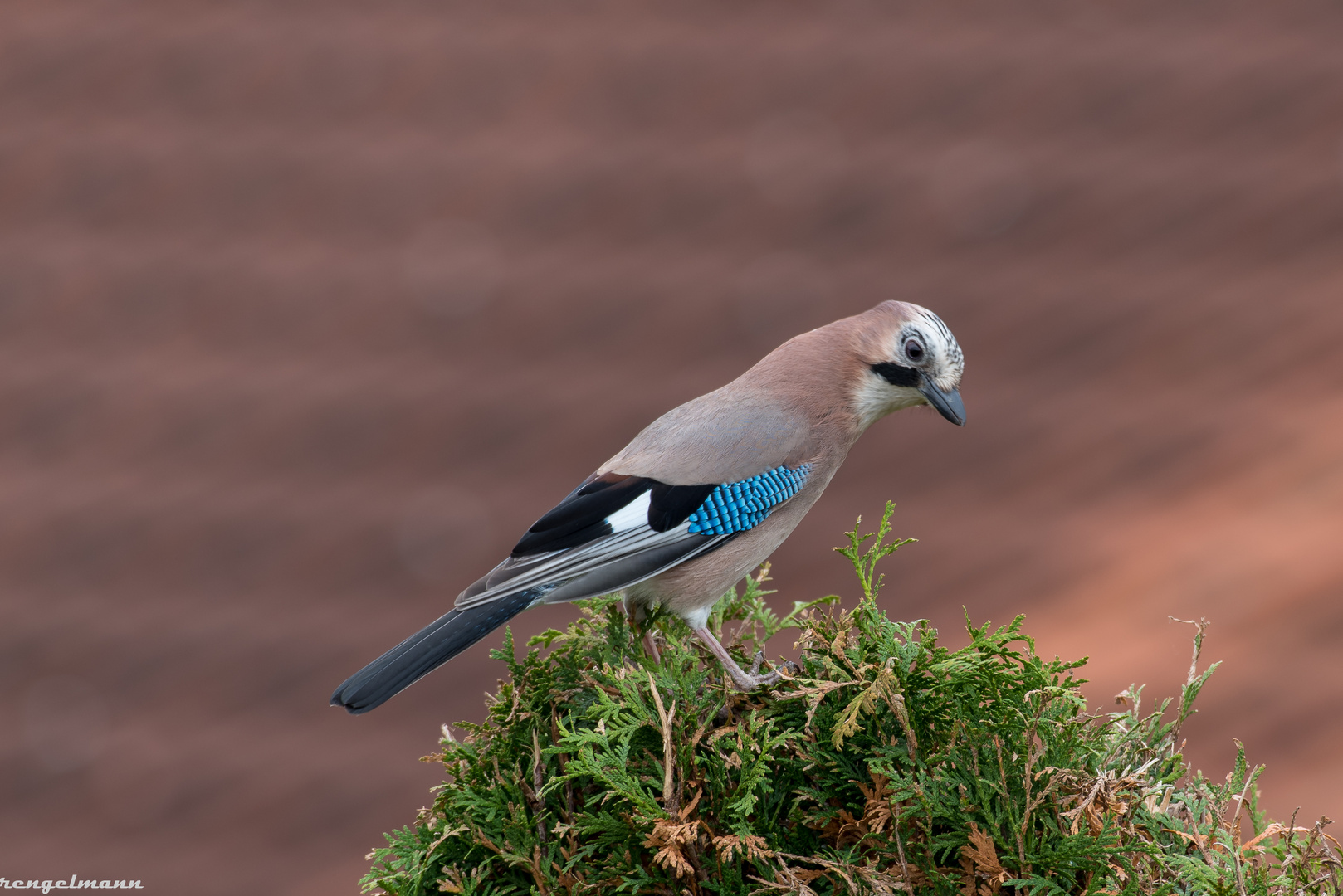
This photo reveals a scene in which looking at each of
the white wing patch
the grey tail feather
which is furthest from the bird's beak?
the grey tail feather

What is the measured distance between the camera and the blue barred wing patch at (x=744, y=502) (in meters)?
2.75

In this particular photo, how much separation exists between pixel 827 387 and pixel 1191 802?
4.40 feet

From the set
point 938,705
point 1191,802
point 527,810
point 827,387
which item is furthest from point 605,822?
point 827,387

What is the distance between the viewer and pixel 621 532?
8.77ft

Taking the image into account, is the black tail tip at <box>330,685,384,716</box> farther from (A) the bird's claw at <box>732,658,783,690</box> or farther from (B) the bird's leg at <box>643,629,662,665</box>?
(A) the bird's claw at <box>732,658,783,690</box>

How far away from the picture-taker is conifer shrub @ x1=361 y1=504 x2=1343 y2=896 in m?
1.82

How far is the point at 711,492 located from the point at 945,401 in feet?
2.20

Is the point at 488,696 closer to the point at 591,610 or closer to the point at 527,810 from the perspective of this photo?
the point at 527,810

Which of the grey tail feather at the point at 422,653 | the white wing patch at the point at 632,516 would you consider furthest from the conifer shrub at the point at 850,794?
the white wing patch at the point at 632,516

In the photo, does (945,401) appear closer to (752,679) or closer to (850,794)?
(752,679)

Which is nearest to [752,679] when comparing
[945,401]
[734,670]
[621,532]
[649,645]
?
[734,670]

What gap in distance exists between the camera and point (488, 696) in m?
2.26

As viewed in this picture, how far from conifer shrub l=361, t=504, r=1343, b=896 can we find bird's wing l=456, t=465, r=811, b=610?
15.9 inches

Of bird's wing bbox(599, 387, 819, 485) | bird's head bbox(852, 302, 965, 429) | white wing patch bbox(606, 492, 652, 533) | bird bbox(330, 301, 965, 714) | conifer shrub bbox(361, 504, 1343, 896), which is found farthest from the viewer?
bird's head bbox(852, 302, 965, 429)
